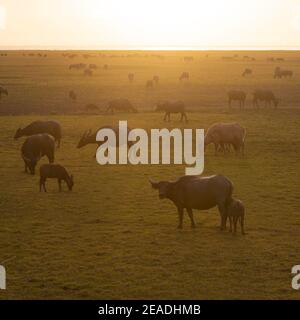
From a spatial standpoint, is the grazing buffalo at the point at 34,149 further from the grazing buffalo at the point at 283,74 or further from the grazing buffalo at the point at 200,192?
the grazing buffalo at the point at 283,74

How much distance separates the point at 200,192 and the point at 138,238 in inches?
69.1

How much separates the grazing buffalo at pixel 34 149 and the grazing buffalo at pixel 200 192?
696cm

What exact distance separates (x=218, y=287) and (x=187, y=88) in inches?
1556

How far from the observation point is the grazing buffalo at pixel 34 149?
19.3 m

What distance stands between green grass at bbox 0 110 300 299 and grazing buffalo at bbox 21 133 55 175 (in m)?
0.56

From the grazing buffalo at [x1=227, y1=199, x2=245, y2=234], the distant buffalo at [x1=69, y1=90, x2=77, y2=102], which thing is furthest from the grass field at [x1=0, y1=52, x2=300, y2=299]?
the distant buffalo at [x1=69, y1=90, x2=77, y2=102]

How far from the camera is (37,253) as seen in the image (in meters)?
12.2

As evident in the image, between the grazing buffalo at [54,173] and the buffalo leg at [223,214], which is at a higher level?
the grazing buffalo at [54,173]

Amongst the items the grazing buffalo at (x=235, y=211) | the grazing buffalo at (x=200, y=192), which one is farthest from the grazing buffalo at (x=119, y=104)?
the grazing buffalo at (x=235, y=211)

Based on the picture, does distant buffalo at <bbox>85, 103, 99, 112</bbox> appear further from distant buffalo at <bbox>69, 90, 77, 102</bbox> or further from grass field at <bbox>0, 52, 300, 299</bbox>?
grass field at <bbox>0, 52, 300, 299</bbox>

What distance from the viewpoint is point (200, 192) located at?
13.2 m

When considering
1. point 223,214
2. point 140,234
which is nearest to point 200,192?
point 223,214

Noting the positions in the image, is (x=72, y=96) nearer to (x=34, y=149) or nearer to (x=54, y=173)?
(x=34, y=149)

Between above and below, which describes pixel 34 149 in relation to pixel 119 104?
below
